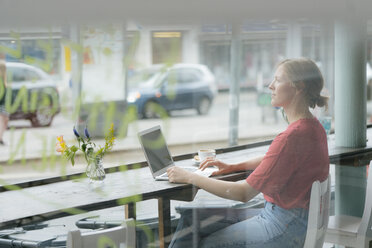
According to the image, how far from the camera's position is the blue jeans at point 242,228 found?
206cm

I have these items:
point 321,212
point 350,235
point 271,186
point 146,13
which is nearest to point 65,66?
point 146,13

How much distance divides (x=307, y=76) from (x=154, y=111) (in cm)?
59

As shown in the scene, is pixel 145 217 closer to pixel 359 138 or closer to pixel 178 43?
pixel 178 43

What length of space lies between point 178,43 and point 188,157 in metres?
0.41

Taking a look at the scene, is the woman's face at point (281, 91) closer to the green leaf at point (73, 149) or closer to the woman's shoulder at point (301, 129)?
the woman's shoulder at point (301, 129)

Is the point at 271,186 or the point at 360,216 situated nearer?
the point at 271,186

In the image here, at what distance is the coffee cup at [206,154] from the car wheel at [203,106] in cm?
16

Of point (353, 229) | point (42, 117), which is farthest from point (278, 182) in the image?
point (42, 117)

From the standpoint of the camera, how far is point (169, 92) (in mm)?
1889

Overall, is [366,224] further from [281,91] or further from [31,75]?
[31,75]

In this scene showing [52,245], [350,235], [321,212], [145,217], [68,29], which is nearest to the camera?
[68,29]

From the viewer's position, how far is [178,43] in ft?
6.09

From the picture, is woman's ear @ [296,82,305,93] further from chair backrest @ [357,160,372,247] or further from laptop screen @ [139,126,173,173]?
chair backrest @ [357,160,372,247]

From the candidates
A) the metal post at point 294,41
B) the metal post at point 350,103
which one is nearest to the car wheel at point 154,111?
the metal post at point 294,41
